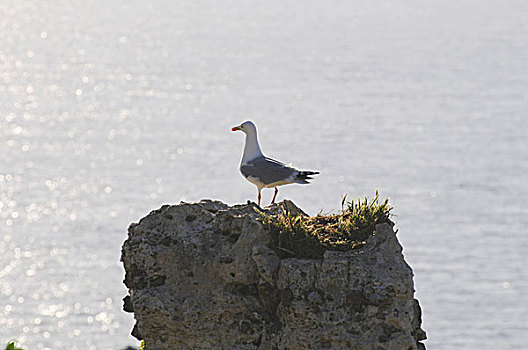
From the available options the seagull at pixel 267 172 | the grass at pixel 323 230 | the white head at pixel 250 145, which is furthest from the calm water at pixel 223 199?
the grass at pixel 323 230

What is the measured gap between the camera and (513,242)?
134 m

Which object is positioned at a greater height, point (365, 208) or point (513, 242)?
point (513, 242)

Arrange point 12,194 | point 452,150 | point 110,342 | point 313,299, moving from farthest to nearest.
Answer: point 452,150 → point 12,194 → point 110,342 → point 313,299

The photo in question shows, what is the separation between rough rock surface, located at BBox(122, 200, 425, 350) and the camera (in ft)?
39.4

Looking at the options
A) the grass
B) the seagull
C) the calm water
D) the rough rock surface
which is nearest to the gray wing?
the seagull

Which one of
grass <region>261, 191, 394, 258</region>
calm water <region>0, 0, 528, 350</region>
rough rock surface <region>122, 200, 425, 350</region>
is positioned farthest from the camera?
calm water <region>0, 0, 528, 350</region>

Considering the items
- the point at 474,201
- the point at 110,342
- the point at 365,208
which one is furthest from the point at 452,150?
the point at 365,208

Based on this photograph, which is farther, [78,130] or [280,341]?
[78,130]

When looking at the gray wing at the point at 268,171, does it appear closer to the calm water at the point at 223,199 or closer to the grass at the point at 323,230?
the grass at the point at 323,230

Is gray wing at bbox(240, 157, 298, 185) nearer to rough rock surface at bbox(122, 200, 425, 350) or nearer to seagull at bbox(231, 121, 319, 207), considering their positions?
seagull at bbox(231, 121, 319, 207)

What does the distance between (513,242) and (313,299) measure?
125 meters

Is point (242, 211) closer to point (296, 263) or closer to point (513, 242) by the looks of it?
point (296, 263)

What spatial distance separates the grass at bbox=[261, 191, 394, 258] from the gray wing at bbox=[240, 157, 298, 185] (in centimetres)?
244

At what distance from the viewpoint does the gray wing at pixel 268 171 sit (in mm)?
15664
